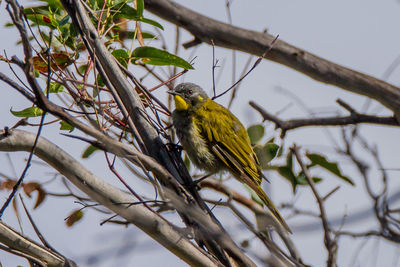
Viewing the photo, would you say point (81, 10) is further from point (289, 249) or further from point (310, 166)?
point (310, 166)

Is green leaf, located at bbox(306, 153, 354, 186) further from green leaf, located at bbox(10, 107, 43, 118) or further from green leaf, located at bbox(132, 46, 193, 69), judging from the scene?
green leaf, located at bbox(10, 107, 43, 118)

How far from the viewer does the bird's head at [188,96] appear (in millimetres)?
5113

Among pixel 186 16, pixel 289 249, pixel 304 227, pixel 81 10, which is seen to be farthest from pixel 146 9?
pixel 304 227

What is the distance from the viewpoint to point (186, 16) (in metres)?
5.62

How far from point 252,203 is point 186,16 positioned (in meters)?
2.18

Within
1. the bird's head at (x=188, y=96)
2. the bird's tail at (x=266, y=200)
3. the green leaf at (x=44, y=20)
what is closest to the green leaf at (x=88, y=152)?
the bird's head at (x=188, y=96)

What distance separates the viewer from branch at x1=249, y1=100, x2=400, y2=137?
5051 millimetres

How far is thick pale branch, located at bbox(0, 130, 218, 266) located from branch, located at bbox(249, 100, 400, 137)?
2436 millimetres

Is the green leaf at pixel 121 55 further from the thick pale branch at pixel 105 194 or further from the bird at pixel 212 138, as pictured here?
the thick pale branch at pixel 105 194

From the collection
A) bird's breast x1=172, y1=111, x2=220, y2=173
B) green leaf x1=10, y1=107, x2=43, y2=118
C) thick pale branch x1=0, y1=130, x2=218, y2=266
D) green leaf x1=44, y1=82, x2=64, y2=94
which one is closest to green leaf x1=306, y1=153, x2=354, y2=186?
bird's breast x1=172, y1=111, x2=220, y2=173

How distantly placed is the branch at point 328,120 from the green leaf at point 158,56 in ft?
4.59

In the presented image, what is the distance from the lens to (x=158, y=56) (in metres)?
3.95

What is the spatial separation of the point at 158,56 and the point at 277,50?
6.33 ft

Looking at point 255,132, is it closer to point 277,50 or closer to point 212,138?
point 212,138
